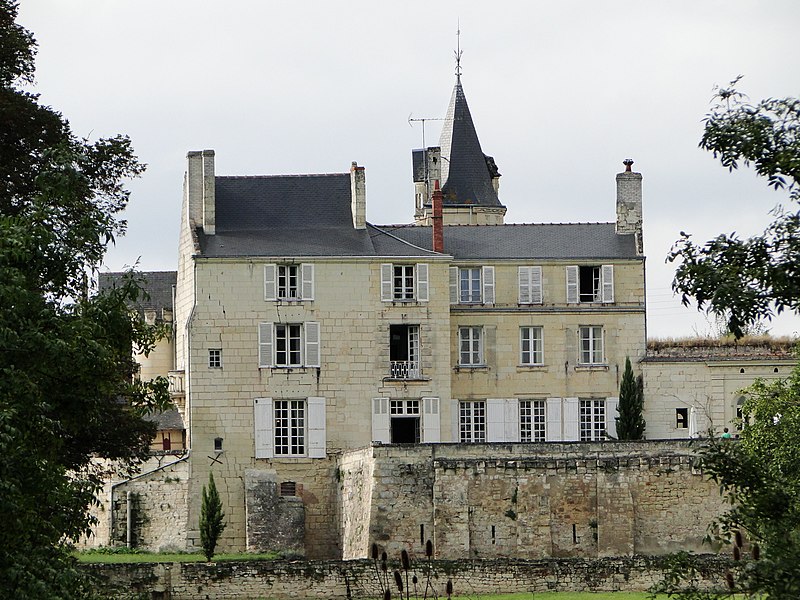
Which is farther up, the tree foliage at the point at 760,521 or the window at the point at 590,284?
the window at the point at 590,284

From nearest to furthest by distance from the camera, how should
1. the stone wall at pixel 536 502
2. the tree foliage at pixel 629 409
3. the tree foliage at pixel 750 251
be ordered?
the tree foliage at pixel 750 251 < the stone wall at pixel 536 502 < the tree foliage at pixel 629 409

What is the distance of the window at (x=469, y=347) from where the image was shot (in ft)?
165

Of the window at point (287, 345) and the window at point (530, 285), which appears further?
the window at point (530, 285)

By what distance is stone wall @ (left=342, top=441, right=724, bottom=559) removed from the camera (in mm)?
44156

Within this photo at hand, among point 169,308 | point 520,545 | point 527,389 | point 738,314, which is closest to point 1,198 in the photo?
point 738,314

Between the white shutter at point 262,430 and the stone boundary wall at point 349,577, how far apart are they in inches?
316

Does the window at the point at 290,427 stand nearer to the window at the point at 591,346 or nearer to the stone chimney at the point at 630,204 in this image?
the window at the point at 591,346

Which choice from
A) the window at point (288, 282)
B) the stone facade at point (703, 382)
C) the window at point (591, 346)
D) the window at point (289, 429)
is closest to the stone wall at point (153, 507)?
the window at point (289, 429)

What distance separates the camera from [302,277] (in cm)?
4891

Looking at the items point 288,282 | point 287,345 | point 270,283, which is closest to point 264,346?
point 287,345

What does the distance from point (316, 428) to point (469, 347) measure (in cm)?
509

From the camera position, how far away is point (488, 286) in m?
50.5

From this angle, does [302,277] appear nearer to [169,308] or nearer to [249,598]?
[249,598]

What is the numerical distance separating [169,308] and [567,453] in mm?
25420
